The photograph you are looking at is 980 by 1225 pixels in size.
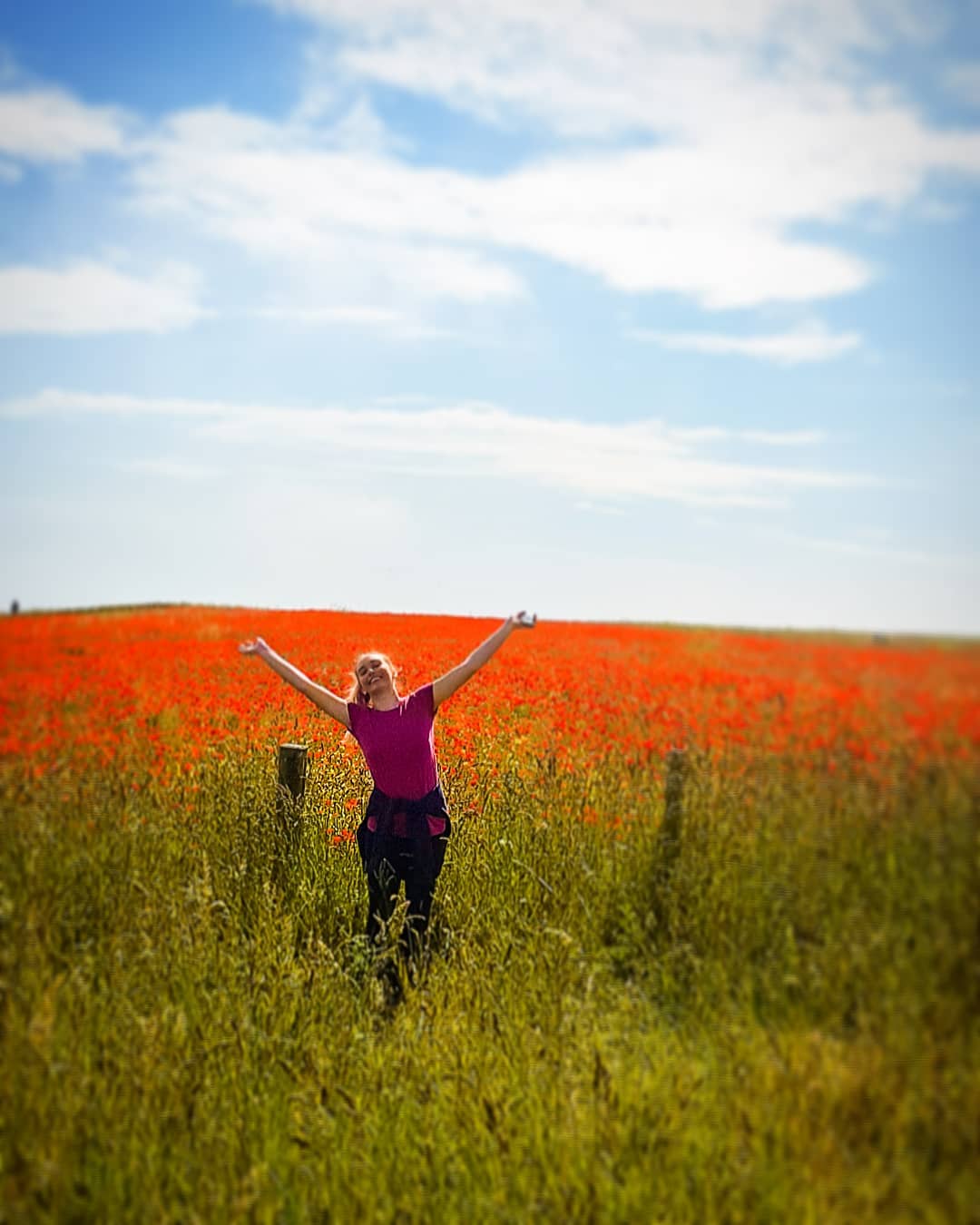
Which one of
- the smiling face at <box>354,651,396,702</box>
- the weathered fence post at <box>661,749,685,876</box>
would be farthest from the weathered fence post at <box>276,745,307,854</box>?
the weathered fence post at <box>661,749,685,876</box>

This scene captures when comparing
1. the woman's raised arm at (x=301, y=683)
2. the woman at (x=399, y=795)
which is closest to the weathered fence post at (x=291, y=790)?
the woman at (x=399, y=795)

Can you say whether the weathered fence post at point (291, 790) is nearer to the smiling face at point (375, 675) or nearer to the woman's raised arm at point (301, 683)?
the woman's raised arm at point (301, 683)

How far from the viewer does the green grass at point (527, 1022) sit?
329cm

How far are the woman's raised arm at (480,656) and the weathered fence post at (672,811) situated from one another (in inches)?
51.7

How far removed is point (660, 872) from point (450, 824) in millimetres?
1375

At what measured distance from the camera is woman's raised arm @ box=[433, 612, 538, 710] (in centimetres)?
513

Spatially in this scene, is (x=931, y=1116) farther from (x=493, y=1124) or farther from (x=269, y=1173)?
(x=269, y=1173)

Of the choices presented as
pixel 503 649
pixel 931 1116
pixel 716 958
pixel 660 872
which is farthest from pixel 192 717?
pixel 931 1116

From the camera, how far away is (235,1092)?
434cm

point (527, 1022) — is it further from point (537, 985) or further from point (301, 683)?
point (301, 683)

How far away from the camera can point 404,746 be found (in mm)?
5652

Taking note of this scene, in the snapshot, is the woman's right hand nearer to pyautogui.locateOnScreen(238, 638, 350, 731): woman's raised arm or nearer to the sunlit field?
pyautogui.locateOnScreen(238, 638, 350, 731): woman's raised arm

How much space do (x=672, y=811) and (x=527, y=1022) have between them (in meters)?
1.62

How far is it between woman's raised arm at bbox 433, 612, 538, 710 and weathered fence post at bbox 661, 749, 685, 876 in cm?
131
